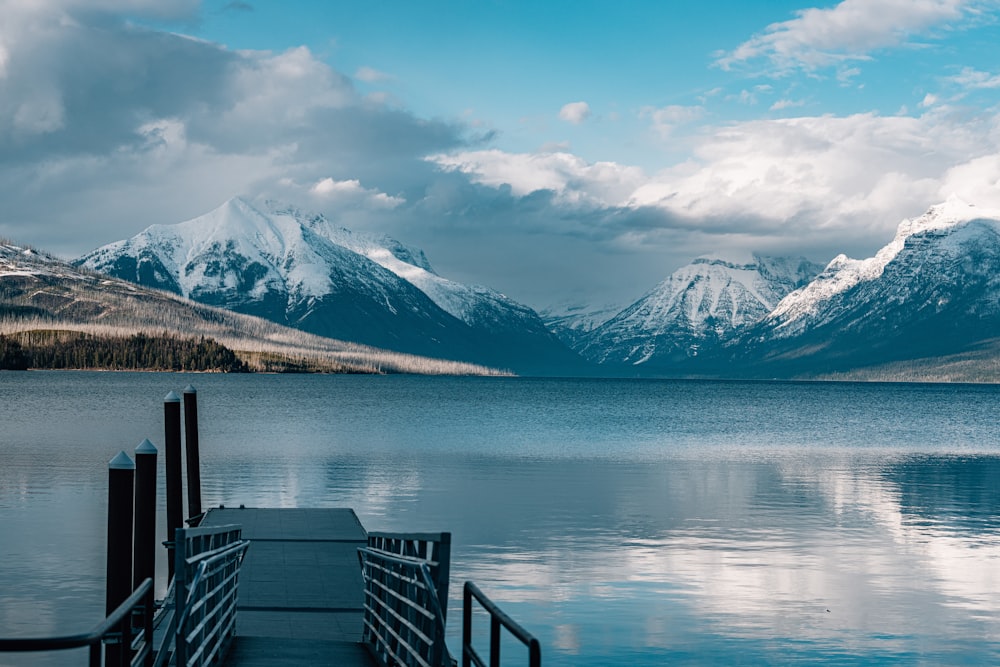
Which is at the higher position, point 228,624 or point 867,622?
point 228,624

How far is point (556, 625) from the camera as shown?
26516 millimetres

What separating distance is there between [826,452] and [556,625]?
6464 cm

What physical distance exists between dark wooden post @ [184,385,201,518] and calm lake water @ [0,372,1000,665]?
3.01 m

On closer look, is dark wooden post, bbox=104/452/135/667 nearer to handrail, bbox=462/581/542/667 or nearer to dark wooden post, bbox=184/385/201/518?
handrail, bbox=462/581/542/667

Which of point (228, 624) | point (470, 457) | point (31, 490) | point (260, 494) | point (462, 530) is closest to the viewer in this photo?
point (228, 624)

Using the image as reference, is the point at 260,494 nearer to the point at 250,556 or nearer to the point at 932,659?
the point at 250,556

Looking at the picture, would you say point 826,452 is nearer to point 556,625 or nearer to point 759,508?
point 759,508

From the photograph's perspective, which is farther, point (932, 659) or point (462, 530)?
point (462, 530)

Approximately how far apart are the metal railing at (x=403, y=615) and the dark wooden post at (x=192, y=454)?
19.8 meters

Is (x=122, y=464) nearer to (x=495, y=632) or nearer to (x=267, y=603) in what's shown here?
(x=267, y=603)

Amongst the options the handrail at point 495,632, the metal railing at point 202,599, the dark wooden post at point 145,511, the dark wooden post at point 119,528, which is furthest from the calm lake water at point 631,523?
the handrail at point 495,632

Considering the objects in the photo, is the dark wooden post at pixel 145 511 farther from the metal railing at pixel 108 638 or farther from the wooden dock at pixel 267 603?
the metal railing at pixel 108 638

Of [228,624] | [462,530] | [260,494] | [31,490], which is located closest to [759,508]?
[462,530]

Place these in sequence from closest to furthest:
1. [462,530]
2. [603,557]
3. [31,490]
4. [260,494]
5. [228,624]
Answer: [228,624], [603,557], [462,530], [31,490], [260,494]
